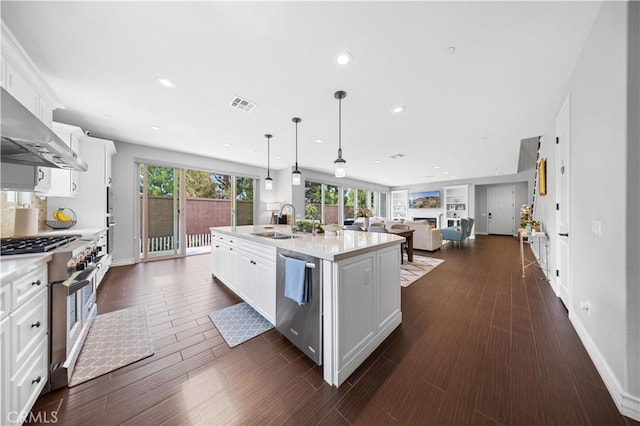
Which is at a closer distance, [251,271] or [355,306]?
[355,306]

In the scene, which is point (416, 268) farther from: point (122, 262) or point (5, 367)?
point (122, 262)

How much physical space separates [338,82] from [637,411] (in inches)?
128

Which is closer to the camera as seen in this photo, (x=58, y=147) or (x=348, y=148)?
(x=58, y=147)

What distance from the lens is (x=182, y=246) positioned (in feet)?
17.3

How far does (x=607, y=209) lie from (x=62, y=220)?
19.3ft

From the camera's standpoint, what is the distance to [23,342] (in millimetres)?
1135

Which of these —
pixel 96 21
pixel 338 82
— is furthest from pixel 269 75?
pixel 96 21

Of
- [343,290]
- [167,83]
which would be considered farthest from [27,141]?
[343,290]

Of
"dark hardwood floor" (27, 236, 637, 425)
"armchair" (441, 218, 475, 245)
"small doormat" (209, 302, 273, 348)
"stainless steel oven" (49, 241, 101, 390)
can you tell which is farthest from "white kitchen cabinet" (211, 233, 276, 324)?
"armchair" (441, 218, 475, 245)

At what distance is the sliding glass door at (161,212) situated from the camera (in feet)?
15.8

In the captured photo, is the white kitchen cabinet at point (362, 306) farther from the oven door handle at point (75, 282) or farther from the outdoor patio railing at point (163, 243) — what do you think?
the outdoor patio railing at point (163, 243)

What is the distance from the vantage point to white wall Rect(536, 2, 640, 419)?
122cm

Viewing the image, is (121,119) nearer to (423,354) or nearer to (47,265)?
(47,265)

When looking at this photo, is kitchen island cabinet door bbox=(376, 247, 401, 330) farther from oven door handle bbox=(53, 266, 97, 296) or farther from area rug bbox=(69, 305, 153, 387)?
oven door handle bbox=(53, 266, 97, 296)
